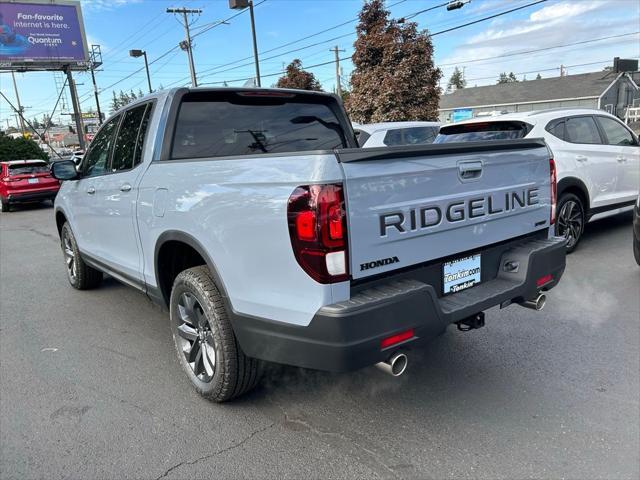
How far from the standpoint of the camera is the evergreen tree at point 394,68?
57.3 ft

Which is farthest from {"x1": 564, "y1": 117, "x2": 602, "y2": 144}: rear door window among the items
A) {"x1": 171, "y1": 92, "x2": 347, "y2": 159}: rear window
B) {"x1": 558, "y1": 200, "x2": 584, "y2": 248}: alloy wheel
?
{"x1": 171, "y1": 92, "x2": 347, "y2": 159}: rear window

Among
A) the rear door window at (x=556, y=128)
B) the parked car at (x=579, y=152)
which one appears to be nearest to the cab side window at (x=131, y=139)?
the parked car at (x=579, y=152)

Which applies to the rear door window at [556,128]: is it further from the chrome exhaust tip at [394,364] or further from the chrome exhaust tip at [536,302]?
the chrome exhaust tip at [394,364]

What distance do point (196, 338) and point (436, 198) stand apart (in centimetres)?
178

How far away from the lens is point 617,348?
3.68m

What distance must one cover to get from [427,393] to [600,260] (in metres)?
4.07

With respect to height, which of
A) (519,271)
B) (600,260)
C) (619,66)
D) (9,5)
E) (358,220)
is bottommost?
(600,260)

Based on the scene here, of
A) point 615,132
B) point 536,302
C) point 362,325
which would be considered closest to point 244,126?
point 362,325

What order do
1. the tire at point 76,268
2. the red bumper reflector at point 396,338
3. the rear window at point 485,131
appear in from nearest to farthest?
the red bumper reflector at point 396,338
the tire at point 76,268
the rear window at point 485,131

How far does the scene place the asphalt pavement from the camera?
2510 mm

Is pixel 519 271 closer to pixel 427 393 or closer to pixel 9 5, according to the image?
pixel 427 393

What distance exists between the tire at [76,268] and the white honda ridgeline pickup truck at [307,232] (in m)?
1.78

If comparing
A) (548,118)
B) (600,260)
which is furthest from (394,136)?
(600,260)

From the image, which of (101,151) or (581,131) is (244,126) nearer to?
(101,151)
